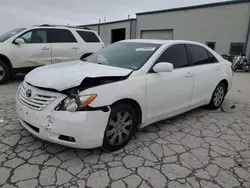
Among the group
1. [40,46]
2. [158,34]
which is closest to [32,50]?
[40,46]

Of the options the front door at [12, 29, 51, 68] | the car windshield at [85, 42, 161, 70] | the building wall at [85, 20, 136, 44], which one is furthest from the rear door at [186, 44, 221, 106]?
the building wall at [85, 20, 136, 44]

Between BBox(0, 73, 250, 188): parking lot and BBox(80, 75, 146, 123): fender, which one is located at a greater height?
BBox(80, 75, 146, 123): fender

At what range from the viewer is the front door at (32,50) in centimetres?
664

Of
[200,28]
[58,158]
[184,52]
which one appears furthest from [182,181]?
[200,28]

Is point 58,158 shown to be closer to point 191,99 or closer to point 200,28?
point 191,99

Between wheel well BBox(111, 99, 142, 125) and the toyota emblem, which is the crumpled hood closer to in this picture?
the toyota emblem

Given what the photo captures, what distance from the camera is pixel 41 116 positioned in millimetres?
2582

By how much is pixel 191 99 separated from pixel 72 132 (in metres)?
2.49

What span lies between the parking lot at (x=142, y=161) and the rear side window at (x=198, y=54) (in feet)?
4.33

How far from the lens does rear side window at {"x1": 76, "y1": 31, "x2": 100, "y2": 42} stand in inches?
315

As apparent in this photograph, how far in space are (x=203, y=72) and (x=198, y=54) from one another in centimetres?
39

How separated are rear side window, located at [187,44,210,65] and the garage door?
13556mm

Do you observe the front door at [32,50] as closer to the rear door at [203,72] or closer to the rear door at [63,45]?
the rear door at [63,45]

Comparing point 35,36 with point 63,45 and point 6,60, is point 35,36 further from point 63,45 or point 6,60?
point 6,60
